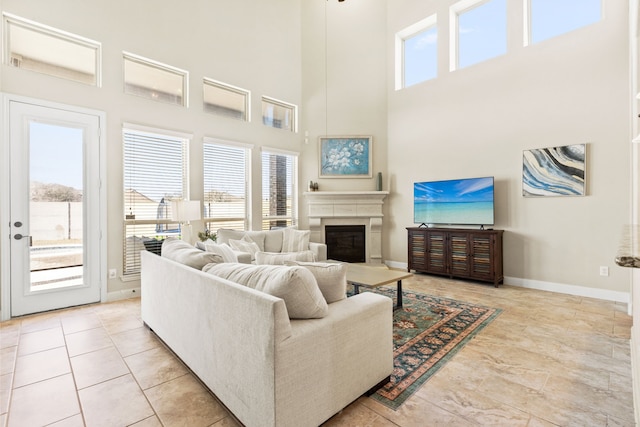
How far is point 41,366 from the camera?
89.6 inches

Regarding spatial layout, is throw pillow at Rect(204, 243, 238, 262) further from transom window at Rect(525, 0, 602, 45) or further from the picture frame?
transom window at Rect(525, 0, 602, 45)

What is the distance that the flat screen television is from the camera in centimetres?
466

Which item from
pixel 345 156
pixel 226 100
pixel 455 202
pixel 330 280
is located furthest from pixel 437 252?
pixel 226 100

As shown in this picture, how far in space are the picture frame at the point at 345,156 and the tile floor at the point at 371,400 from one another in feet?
12.6

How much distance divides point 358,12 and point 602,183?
531 centimetres

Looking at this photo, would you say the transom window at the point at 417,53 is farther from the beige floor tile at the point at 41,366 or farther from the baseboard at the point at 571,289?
the beige floor tile at the point at 41,366

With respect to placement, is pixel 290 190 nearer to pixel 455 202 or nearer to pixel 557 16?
pixel 455 202

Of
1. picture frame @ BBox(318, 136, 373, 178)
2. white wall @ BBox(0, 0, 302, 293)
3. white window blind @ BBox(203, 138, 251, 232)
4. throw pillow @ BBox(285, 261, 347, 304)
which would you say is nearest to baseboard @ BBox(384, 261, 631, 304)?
picture frame @ BBox(318, 136, 373, 178)

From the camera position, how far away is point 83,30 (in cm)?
371

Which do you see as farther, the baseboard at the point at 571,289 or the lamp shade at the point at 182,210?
the lamp shade at the point at 182,210

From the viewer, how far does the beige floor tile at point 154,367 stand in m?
2.08

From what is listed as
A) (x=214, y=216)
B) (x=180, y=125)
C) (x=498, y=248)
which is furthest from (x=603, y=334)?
(x=180, y=125)

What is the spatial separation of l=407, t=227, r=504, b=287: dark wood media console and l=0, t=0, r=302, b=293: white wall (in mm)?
2984

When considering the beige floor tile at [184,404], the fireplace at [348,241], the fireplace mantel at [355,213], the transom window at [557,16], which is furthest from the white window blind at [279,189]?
the transom window at [557,16]
